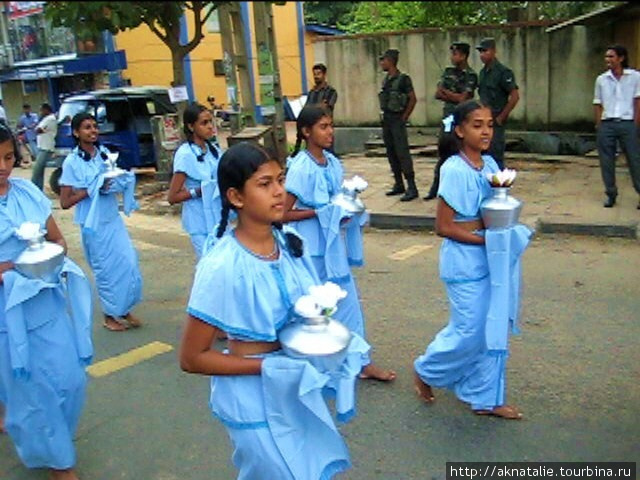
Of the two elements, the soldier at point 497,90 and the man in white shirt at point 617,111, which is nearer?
the man in white shirt at point 617,111

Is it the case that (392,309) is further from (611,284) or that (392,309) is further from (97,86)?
(97,86)

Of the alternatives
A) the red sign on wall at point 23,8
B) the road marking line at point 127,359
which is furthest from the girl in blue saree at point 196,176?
the red sign on wall at point 23,8

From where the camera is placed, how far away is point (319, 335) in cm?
202

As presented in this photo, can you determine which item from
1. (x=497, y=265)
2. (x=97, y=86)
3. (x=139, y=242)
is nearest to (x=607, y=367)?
(x=497, y=265)

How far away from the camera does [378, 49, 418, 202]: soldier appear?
828 cm

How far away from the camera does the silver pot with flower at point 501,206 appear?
3.17 metres

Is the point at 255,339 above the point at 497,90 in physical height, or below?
below

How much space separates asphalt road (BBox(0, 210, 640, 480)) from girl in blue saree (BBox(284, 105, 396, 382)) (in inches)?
24.9

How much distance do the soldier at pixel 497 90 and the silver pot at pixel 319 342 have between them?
5.97 meters

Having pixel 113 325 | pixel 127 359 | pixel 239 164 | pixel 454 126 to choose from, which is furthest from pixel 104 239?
pixel 239 164

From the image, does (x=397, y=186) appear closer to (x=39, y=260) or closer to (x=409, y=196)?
(x=409, y=196)

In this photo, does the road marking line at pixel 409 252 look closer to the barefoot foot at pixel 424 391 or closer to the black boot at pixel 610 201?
the black boot at pixel 610 201

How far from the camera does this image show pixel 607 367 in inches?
158

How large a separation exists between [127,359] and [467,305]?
253cm
